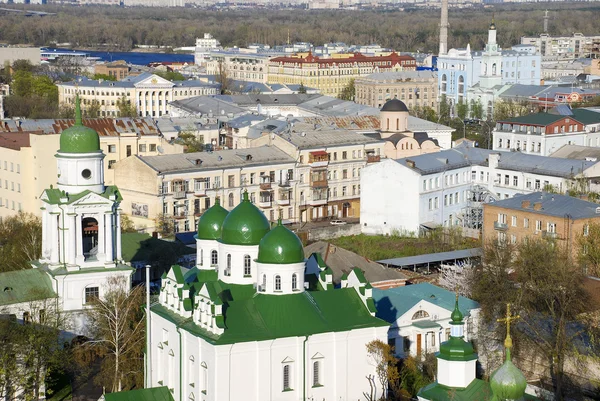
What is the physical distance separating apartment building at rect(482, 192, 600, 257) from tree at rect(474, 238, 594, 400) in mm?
2962

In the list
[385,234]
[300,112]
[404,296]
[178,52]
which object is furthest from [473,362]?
→ [178,52]

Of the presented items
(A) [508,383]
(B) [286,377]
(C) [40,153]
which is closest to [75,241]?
(B) [286,377]

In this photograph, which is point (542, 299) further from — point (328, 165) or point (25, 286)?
point (328, 165)

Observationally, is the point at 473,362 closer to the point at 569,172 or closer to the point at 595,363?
the point at 595,363

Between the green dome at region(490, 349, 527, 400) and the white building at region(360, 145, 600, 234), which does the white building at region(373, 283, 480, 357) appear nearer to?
the green dome at region(490, 349, 527, 400)

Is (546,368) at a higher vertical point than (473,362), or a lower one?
lower

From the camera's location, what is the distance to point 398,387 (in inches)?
1016

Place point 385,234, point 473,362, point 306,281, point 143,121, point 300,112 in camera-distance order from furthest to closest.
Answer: point 300,112 < point 143,121 < point 385,234 < point 306,281 < point 473,362

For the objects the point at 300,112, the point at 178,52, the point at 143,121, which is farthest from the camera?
the point at 178,52

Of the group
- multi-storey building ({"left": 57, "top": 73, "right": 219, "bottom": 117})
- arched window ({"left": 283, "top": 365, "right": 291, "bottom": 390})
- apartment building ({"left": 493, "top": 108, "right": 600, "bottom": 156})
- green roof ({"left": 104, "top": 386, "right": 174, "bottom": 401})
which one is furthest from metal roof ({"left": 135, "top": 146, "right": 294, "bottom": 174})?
multi-storey building ({"left": 57, "top": 73, "right": 219, "bottom": 117})

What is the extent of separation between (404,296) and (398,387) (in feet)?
14.4

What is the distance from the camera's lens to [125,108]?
84312 mm

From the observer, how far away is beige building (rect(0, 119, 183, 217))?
46281 mm

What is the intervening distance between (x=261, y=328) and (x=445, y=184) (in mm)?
23954
